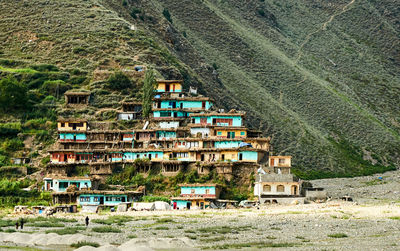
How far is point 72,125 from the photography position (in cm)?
8756

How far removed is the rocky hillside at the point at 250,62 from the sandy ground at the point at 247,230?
37656mm

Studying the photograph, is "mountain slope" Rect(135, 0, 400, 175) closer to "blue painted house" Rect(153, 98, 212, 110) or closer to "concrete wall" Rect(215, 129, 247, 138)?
"blue painted house" Rect(153, 98, 212, 110)

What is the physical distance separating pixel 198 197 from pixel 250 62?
8499cm

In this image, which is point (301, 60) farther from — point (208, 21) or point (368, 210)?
point (368, 210)

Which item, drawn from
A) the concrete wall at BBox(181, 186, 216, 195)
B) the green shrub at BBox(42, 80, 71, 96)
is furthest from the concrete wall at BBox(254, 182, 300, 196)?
the green shrub at BBox(42, 80, 71, 96)

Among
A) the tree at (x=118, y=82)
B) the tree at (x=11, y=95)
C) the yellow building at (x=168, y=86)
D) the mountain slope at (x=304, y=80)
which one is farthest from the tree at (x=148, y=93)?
the mountain slope at (x=304, y=80)

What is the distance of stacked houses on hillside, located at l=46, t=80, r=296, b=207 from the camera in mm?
80250

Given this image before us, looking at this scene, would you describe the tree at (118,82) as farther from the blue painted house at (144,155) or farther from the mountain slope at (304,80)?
the mountain slope at (304,80)

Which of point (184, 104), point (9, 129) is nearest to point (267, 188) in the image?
point (184, 104)

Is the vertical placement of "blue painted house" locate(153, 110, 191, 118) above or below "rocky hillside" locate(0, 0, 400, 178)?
below

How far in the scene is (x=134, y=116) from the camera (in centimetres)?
9112

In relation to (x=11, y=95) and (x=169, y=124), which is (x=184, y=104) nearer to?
(x=169, y=124)

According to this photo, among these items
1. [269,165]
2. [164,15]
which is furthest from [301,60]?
[269,165]

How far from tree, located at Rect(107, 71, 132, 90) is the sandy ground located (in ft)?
103
